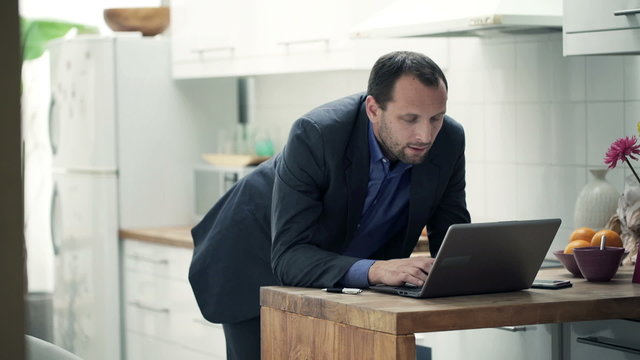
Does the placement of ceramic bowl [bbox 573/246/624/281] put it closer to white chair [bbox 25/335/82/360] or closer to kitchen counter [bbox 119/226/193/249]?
white chair [bbox 25/335/82/360]

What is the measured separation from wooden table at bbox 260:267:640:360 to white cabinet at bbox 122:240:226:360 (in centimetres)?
213

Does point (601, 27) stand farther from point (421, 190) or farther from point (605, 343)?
point (605, 343)

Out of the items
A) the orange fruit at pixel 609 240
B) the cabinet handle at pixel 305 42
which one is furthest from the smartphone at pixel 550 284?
the cabinet handle at pixel 305 42

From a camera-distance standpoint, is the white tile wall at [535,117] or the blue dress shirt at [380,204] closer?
the blue dress shirt at [380,204]

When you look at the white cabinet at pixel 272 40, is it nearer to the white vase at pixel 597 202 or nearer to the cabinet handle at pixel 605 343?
the white vase at pixel 597 202

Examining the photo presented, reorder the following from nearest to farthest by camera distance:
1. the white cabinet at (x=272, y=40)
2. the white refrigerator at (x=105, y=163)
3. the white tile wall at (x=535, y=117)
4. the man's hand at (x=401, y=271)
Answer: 1. the man's hand at (x=401, y=271)
2. the white tile wall at (x=535, y=117)
3. the white cabinet at (x=272, y=40)
4. the white refrigerator at (x=105, y=163)

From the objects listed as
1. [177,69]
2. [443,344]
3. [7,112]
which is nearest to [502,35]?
[443,344]

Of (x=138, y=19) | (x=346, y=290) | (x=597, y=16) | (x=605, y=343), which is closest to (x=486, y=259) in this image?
(x=346, y=290)

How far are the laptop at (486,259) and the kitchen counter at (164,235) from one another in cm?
233

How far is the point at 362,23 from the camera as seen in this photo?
3516 millimetres

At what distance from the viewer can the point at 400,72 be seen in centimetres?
208

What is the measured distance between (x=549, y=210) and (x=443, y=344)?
2.67 ft

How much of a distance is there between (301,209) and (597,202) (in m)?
1.20

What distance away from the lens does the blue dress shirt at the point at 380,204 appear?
89.5 inches
